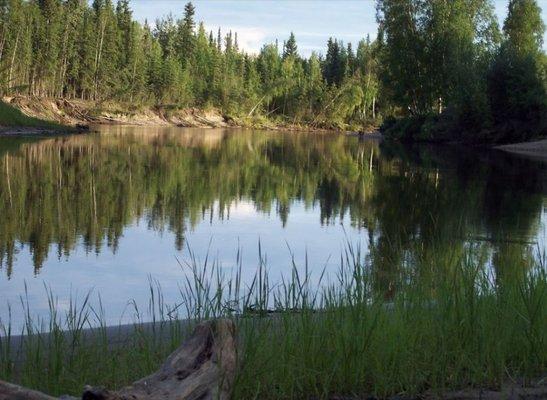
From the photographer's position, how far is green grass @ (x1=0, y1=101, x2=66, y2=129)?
46.3 meters

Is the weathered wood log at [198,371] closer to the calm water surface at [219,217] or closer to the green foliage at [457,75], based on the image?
A: the calm water surface at [219,217]

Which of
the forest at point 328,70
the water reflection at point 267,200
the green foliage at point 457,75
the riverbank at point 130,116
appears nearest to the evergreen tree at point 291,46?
the forest at point 328,70

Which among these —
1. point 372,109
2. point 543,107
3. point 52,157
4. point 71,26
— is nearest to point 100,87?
point 71,26

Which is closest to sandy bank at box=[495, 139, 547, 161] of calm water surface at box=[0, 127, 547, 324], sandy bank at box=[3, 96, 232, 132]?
calm water surface at box=[0, 127, 547, 324]

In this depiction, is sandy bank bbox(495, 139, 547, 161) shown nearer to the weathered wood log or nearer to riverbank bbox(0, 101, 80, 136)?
riverbank bbox(0, 101, 80, 136)

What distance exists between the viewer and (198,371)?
12.4 ft

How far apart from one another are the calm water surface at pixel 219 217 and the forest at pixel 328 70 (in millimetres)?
22646

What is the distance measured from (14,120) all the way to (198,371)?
1834 inches

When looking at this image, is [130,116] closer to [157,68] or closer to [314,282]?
[157,68]

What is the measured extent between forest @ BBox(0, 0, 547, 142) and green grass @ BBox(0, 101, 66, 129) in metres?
8.32

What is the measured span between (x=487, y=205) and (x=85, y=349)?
543 inches

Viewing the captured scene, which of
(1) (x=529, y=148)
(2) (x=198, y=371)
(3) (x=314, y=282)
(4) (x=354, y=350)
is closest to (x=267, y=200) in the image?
Result: (3) (x=314, y=282)

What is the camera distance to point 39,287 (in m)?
8.44

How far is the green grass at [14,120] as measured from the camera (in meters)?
46.3
